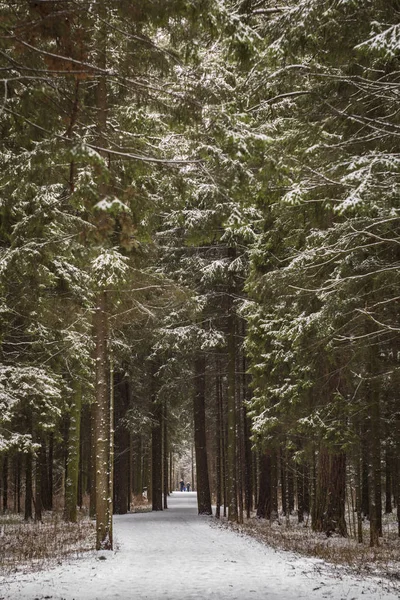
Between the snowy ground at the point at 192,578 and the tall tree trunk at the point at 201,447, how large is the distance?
32.2 ft

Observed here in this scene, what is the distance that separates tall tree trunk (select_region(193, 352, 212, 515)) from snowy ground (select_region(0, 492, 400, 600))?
386 inches

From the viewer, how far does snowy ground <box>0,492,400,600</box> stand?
750 cm

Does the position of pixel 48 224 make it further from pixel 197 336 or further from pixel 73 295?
pixel 197 336

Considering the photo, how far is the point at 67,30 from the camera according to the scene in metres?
6.07

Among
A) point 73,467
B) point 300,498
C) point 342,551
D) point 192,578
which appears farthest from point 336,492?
point 73,467

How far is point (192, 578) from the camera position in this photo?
8.88 m

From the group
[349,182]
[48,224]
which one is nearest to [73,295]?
[48,224]

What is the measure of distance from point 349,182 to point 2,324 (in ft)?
28.8

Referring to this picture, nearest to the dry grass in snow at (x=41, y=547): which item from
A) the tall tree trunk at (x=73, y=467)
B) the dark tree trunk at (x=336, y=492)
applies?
the tall tree trunk at (x=73, y=467)

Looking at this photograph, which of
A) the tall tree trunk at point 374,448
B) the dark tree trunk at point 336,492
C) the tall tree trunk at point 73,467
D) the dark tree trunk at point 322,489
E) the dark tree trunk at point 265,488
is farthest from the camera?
the dark tree trunk at point 265,488

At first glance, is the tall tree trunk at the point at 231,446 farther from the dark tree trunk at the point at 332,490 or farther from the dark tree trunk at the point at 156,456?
the dark tree trunk at the point at 156,456

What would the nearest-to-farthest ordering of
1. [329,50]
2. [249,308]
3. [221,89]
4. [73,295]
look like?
[221,89]
[329,50]
[73,295]
[249,308]

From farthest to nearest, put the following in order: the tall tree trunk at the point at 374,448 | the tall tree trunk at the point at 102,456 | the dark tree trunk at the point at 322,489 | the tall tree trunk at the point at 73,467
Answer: the tall tree trunk at the point at 73,467, the dark tree trunk at the point at 322,489, the tall tree trunk at the point at 374,448, the tall tree trunk at the point at 102,456

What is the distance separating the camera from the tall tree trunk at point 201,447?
74.8 feet
